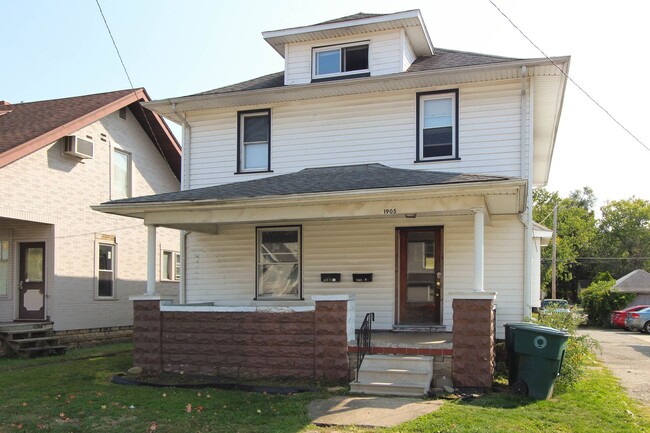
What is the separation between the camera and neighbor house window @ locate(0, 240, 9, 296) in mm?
16038

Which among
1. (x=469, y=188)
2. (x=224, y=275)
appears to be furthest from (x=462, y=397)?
(x=224, y=275)

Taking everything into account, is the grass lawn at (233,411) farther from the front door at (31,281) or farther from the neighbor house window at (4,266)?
the neighbor house window at (4,266)

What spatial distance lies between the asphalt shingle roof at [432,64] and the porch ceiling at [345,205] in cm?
299

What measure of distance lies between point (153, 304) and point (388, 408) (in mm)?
5128

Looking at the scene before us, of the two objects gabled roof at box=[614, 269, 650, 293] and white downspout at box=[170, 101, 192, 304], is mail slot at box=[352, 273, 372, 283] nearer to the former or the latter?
white downspout at box=[170, 101, 192, 304]

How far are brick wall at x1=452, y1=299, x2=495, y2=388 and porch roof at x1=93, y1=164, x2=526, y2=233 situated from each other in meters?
1.61

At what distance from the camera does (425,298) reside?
12336 millimetres

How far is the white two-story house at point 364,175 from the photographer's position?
11.1 metres

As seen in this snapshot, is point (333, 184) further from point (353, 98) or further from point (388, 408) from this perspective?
point (388, 408)

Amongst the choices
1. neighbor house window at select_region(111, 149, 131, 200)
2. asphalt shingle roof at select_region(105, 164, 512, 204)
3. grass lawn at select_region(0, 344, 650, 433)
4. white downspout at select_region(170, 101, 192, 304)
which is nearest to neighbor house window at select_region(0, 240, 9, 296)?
neighbor house window at select_region(111, 149, 131, 200)

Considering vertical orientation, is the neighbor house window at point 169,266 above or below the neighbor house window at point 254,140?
below

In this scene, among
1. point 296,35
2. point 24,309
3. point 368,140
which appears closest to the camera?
point 368,140

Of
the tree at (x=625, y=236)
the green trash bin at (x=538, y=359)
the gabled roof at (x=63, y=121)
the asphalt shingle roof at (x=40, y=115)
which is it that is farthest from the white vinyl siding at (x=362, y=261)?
the tree at (x=625, y=236)

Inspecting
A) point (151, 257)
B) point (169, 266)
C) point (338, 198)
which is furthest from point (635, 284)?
point (151, 257)
